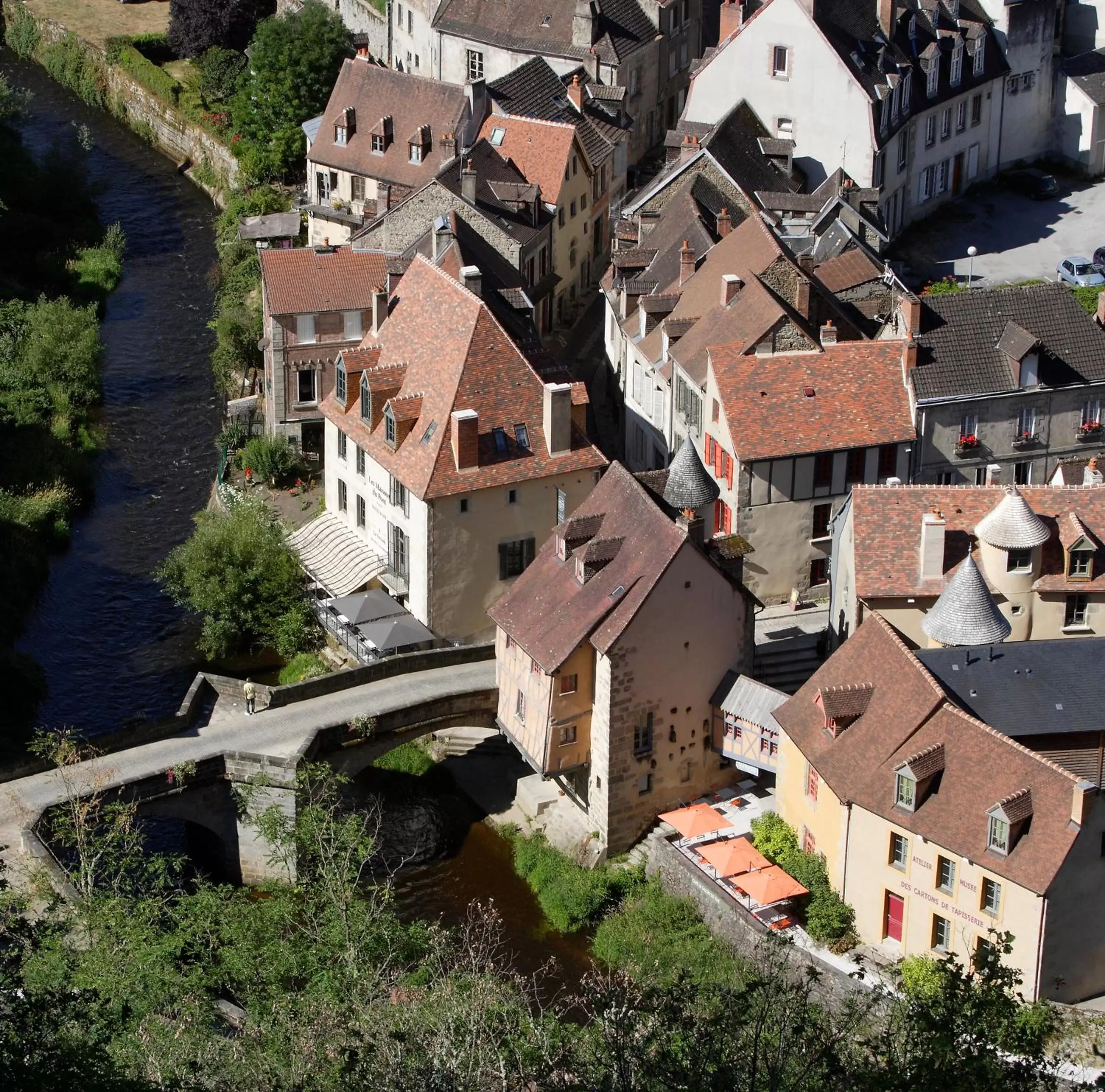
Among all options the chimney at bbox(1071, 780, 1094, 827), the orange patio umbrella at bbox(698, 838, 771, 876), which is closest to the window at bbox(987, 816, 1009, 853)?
the chimney at bbox(1071, 780, 1094, 827)

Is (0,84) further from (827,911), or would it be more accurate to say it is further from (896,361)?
(827,911)

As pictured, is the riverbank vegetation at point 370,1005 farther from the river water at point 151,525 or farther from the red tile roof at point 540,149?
the red tile roof at point 540,149

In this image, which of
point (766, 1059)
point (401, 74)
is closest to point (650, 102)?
point (401, 74)

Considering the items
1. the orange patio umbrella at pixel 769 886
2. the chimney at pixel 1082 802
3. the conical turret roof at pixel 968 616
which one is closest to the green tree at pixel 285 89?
the conical turret roof at pixel 968 616

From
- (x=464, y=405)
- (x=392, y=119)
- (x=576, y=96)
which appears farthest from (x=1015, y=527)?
(x=392, y=119)

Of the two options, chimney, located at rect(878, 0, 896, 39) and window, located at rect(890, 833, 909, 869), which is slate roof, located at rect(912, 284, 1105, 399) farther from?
chimney, located at rect(878, 0, 896, 39)

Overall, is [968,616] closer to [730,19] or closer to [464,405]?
[464,405]
